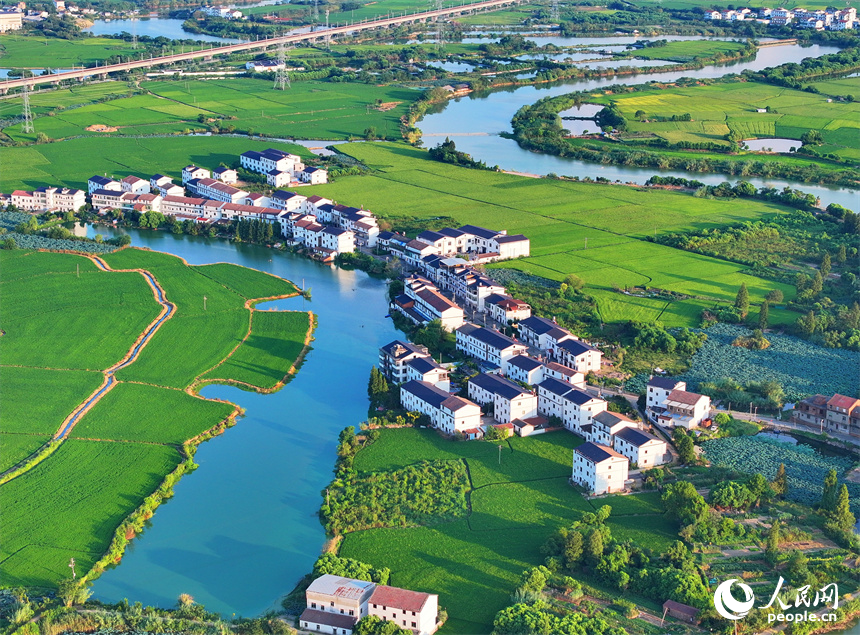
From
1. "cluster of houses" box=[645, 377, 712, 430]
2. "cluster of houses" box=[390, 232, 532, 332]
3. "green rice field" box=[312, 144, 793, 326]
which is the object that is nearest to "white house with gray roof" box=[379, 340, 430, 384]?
"cluster of houses" box=[390, 232, 532, 332]

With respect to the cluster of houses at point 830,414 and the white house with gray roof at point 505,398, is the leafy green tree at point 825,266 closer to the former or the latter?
the cluster of houses at point 830,414

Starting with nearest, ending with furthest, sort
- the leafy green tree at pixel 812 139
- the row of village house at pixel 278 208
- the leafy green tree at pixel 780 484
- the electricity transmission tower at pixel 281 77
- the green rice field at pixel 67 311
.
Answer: the leafy green tree at pixel 780 484 < the green rice field at pixel 67 311 < the row of village house at pixel 278 208 < the leafy green tree at pixel 812 139 < the electricity transmission tower at pixel 281 77

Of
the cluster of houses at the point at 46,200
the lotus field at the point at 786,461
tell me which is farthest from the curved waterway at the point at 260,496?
the cluster of houses at the point at 46,200

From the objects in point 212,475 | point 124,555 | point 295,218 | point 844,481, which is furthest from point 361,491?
point 295,218

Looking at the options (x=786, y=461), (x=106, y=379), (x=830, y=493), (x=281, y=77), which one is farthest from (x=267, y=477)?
(x=281, y=77)

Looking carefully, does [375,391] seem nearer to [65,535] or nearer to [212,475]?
[212,475]

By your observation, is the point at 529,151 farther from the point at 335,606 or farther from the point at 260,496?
the point at 335,606

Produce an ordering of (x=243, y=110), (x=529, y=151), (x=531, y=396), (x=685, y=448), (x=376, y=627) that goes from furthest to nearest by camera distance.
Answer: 1. (x=243, y=110)
2. (x=529, y=151)
3. (x=531, y=396)
4. (x=685, y=448)
5. (x=376, y=627)
